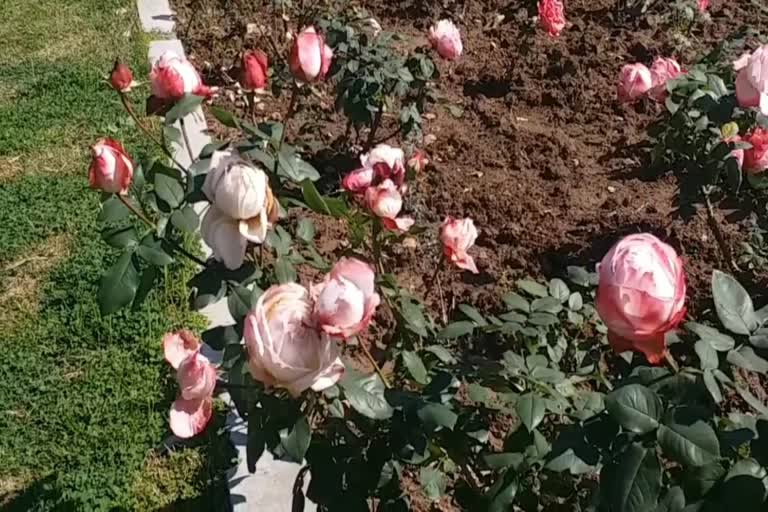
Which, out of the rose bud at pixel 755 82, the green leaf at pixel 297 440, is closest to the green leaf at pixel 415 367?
the green leaf at pixel 297 440

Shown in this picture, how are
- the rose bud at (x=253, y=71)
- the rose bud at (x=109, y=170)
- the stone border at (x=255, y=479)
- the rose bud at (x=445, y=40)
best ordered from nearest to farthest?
1. the rose bud at (x=109, y=170)
2. the rose bud at (x=253, y=71)
3. the stone border at (x=255, y=479)
4. the rose bud at (x=445, y=40)

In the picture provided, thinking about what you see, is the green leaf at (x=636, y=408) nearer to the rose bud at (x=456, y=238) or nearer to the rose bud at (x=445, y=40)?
the rose bud at (x=456, y=238)

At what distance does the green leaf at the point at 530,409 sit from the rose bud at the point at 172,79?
Answer: 33.9 inches

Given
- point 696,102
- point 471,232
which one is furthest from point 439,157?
point 471,232

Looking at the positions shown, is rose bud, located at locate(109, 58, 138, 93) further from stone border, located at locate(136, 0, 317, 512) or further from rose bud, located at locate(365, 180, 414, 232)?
rose bud, located at locate(365, 180, 414, 232)

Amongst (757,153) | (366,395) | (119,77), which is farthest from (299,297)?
(757,153)

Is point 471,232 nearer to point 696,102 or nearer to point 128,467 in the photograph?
point 696,102

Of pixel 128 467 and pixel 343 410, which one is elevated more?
pixel 343 410

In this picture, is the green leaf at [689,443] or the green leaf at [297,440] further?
the green leaf at [297,440]

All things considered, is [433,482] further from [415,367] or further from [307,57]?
[307,57]

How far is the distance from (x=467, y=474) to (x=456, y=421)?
30cm

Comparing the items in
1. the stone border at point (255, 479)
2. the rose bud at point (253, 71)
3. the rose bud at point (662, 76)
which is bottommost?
the stone border at point (255, 479)

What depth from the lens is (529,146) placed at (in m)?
3.60

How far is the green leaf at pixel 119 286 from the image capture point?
1537 mm
